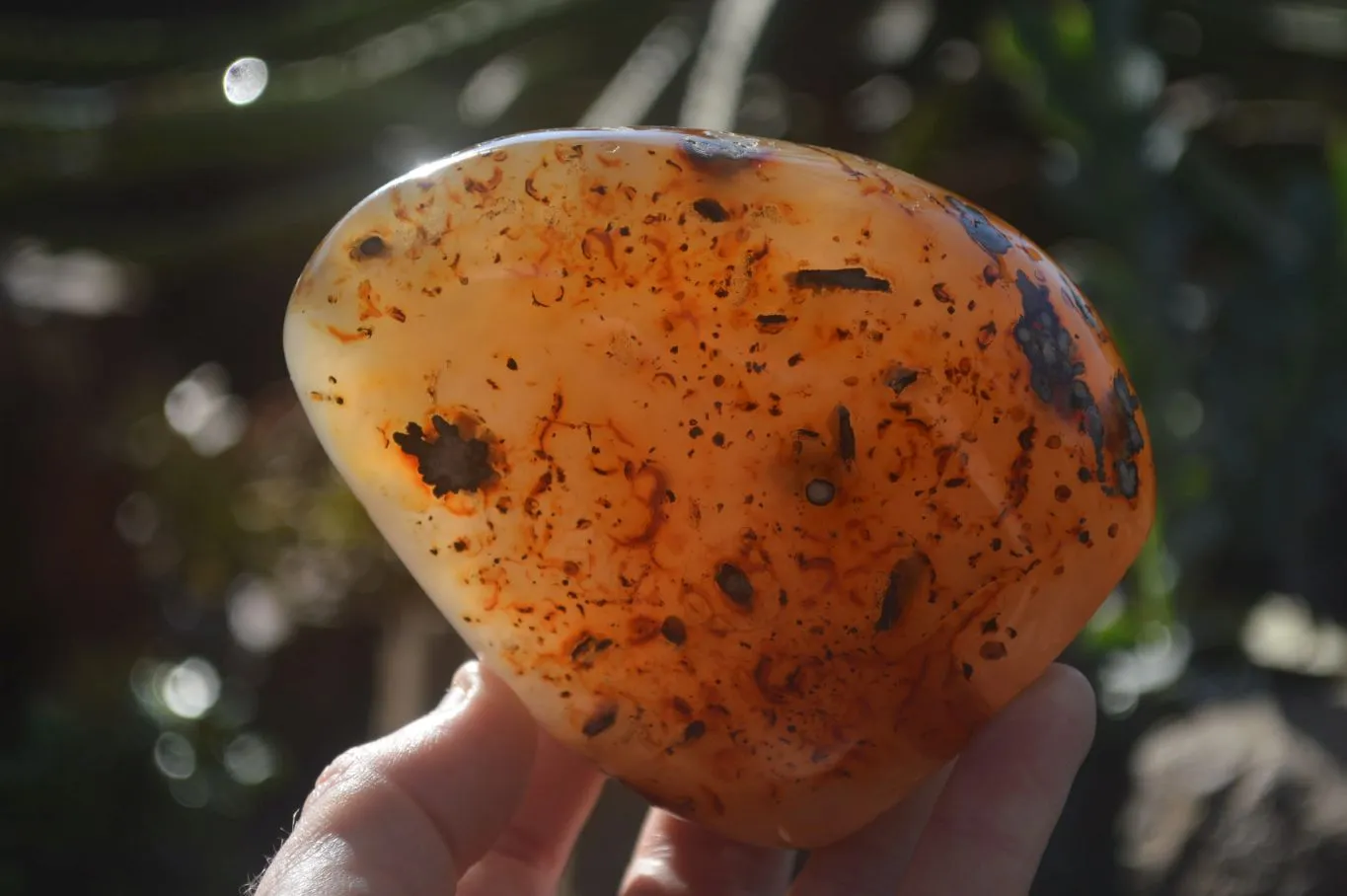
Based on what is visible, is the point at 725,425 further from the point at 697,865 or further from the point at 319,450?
the point at 319,450

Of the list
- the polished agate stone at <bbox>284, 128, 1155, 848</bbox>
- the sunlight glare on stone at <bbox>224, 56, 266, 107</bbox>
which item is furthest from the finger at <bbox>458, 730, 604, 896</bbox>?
the sunlight glare on stone at <bbox>224, 56, 266, 107</bbox>

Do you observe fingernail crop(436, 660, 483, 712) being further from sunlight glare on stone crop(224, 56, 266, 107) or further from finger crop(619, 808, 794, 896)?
sunlight glare on stone crop(224, 56, 266, 107)

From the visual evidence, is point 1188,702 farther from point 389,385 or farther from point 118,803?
point 118,803

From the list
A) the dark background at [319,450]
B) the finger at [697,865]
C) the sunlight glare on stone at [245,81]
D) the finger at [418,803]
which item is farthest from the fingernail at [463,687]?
the sunlight glare on stone at [245,81]

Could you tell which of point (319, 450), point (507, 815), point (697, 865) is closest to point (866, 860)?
point (697, 865)

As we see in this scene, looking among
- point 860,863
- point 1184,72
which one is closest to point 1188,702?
point 860,863
